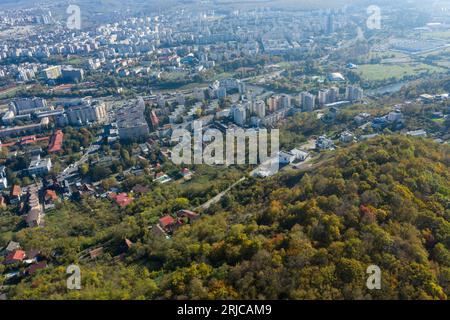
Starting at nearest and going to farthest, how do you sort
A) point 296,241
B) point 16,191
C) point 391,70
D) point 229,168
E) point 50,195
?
point 296,241
point 50,195
point 16,191
point 229,168
point 391,70

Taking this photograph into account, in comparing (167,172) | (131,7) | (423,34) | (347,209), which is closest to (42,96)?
(167,172)

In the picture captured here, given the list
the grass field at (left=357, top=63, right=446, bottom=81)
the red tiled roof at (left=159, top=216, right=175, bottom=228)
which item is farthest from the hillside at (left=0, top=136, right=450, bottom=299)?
the grass field at (left=357, top=63, right=446, bottom=81)

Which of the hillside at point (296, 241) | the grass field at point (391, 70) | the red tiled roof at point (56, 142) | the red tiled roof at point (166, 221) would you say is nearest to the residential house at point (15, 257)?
the hillside at point (296, 241)

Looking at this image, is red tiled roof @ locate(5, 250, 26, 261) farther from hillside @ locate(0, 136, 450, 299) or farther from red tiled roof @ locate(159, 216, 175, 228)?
red tiled roof @ locate(159, 216, 175, 228)

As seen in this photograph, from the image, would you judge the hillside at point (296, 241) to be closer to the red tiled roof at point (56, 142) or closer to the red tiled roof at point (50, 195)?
the red tiled roof at point (50, 195)

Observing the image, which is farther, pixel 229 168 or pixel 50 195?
pixel 229 168

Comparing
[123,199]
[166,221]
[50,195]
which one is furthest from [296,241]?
[50,195]

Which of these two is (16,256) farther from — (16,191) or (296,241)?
(296,241)
